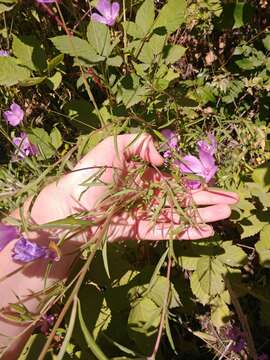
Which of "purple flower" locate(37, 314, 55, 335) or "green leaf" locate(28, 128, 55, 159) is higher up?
"green leaf" locate(28, 128, 55, 159)

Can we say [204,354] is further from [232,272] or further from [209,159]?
[209,159]

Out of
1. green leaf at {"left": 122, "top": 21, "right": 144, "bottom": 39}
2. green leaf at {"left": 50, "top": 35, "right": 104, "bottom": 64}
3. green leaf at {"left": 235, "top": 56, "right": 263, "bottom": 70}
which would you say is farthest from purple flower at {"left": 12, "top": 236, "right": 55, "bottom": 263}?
green leaf at {"left": 235, "top": 56, "right": 263, "bottom": 70}

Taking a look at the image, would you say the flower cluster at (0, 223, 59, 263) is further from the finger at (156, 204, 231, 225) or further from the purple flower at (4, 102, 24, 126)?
the purple flower at (4, 102, 24, 126)

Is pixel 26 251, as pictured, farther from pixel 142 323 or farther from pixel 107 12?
pixel 107 12

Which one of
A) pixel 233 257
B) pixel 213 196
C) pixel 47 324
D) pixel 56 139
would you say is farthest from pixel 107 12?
pixel 47 324

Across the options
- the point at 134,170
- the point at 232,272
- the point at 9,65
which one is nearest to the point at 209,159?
the point at 134,170

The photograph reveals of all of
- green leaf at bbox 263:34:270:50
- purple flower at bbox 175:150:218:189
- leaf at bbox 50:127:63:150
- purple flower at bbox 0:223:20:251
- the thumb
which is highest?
green leaf at bbox 263:34:270:50
